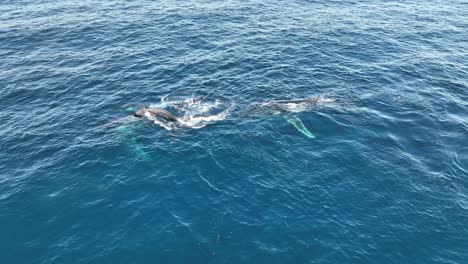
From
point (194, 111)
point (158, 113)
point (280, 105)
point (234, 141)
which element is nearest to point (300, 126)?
point (280, 105)

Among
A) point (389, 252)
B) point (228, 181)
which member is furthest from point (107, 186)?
point (389, 252)

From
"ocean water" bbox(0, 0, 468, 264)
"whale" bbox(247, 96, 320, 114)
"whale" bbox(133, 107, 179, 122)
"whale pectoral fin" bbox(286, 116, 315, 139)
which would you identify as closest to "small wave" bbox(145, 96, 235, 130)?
"ocean water" bbox(0, 0, 468, 264)

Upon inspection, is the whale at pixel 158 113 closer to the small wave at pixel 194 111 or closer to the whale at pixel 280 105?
the small wave at pixel 194 111

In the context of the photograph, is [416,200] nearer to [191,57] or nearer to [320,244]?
[320,244]

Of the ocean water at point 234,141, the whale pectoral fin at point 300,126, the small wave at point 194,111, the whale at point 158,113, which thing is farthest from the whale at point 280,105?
the whale at point 158,113

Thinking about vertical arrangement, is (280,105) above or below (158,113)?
above

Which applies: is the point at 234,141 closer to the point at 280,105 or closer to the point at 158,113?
the point at 280,105
